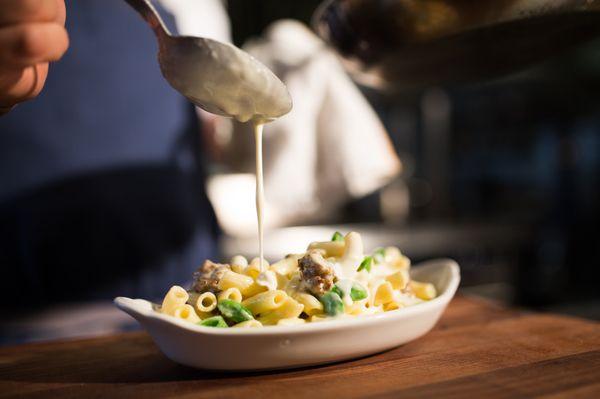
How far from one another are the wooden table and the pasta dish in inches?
2.6

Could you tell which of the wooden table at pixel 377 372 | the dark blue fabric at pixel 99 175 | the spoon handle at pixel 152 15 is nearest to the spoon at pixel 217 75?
the spoon handle at pixel 152 15

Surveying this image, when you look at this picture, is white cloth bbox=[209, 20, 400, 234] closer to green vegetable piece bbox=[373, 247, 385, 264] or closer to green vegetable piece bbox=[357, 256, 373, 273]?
green vegetable piece bbox=[373, 247, 385, 264]

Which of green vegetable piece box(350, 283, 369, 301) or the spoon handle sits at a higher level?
the spoon handle

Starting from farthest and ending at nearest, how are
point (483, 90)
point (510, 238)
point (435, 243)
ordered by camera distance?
point (483, 90) < point (510, 238) < point (435, 243)

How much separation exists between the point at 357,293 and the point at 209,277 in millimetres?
195

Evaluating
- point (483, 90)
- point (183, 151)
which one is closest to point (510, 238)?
point (483, 90)

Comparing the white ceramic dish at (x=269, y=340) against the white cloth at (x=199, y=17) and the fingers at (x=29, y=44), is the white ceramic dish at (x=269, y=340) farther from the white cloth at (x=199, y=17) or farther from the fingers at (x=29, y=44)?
the white cloth at (x=199, y=17)

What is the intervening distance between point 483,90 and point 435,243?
1.95 metres

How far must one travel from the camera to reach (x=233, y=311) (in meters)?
0.67

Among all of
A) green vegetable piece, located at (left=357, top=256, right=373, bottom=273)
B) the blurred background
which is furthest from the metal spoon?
green vegetable piece, located at (left=357, top=256, right=373, bottom=273)

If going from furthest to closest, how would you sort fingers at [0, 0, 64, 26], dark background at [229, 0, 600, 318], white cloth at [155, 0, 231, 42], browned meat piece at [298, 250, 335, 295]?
1. dark background at [229, 0, 600, 318]
2. white cloth at [155, 0, 231, 42]
3. browned meat piece at [298, 250, 335, 295]
4. fingers at [0, 0, 64, 26]

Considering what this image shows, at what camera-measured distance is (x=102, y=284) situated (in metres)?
1.33

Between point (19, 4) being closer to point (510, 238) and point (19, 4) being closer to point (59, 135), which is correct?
point (59, 135)

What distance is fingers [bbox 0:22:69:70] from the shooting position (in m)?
0.59
